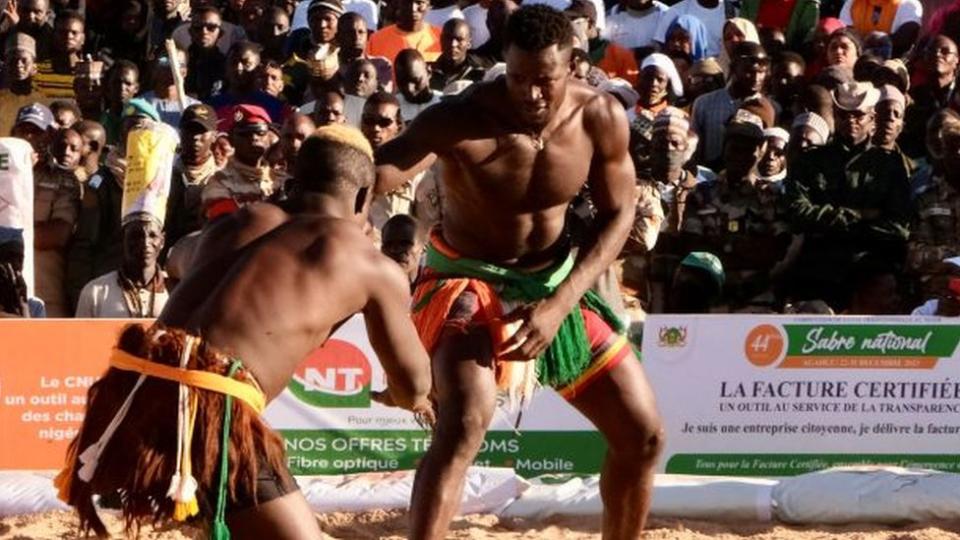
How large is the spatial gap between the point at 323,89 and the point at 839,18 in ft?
11.3

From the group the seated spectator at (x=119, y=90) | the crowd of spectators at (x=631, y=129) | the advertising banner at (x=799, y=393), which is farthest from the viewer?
the seated spectator at (x=119, y=90)

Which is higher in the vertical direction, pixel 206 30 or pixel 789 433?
pixel 206 30

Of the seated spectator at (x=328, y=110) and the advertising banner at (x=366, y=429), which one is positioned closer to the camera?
the advertising banner at (x=366, y=429)

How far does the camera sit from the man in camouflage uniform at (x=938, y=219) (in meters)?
9.75

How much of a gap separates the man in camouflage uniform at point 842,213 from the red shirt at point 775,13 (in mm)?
2720

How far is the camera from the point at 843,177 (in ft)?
32.9

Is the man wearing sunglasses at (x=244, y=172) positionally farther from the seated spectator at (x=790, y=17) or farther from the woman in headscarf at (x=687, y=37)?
the seated spectator at (x=790, y=17)

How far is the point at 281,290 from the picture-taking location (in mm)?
5316

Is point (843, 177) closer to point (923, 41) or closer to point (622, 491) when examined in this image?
point (923, 41)

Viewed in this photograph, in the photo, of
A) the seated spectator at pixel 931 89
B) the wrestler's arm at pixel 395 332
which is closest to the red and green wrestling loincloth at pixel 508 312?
the wrestler's arm at pixel 395 332

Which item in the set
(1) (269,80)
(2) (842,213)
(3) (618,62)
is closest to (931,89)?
(2) (842,213)

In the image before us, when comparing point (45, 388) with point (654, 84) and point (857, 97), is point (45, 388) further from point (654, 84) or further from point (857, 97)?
point (857, 97)

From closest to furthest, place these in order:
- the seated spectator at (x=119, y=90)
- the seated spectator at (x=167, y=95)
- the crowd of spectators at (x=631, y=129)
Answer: the crowd of spectators at (x=631, y=129)
the seated spectator at (x=167, y=95)
the seated spectator at (x=119, y=90)

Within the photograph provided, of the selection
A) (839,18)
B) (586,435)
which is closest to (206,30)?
(839,18)
